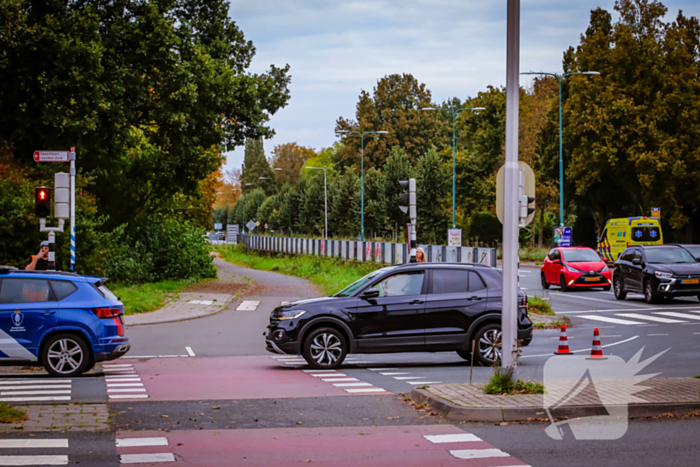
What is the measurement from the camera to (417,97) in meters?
94.7

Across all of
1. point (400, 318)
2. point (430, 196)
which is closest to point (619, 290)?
point (400, 318)

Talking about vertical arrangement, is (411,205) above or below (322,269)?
above

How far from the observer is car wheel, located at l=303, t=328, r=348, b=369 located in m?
13.6

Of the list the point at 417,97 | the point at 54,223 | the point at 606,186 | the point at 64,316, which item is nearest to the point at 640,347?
the point at 64,316

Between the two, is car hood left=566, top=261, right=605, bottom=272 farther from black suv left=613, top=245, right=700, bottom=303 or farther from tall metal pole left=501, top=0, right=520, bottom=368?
tall metal pole left=501, top=0, right=520, bottom=368

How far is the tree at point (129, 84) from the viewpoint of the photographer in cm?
2477

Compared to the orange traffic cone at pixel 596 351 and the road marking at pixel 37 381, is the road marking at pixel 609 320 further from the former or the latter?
the road marking at pixel 37 381

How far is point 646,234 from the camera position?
141 feet

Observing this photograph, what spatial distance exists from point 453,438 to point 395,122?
86666 millimetres

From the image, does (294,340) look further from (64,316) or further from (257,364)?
(64,316)

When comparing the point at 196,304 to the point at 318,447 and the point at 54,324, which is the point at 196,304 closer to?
the point at 54,324

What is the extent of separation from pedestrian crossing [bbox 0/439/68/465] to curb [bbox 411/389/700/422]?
396 cm

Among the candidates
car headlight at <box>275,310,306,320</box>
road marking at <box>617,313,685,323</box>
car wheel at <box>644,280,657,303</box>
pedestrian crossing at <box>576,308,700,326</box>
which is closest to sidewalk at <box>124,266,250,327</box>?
car headlight at <box>275,310,306,320</box>

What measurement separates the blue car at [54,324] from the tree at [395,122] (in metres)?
77.1
